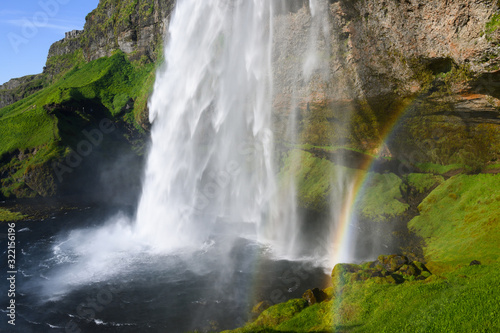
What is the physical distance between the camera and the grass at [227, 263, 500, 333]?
12.0m

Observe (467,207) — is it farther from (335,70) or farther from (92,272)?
(92,272)

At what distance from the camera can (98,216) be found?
149 feet

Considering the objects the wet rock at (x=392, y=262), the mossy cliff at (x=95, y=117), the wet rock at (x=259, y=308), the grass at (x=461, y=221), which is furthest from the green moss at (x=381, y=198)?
the mossy cliff at (x=95, y=117)

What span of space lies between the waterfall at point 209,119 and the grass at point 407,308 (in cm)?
1997

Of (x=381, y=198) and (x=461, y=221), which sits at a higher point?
(x=381, y=198)

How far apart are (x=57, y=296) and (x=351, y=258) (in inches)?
985

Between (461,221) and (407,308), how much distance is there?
19.2 m

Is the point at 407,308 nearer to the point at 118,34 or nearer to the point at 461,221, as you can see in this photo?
the point at 461,221

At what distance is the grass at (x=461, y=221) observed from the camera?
23141 mm

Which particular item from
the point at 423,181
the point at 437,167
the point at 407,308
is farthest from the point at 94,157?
the point at 407,308

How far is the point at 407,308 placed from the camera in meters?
14.4

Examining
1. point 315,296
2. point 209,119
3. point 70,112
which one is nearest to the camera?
point 315,296

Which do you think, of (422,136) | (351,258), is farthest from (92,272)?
(422,136)

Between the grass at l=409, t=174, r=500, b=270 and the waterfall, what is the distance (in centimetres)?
1934
